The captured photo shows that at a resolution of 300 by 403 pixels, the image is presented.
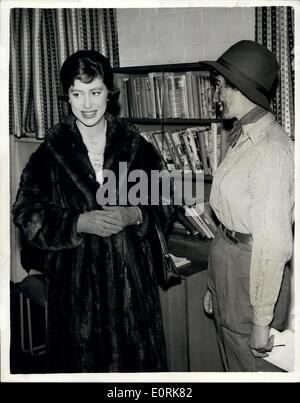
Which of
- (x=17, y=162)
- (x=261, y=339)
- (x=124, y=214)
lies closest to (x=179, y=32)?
(x=124, y=214)

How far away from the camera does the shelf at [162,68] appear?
2.45m

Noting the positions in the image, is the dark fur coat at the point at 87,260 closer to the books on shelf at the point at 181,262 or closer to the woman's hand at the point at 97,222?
the woman's hand at the point at 97,222

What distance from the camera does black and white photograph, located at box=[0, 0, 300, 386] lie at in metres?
1.76

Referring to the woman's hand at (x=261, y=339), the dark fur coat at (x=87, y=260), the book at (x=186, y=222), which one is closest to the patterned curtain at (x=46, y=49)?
the dark fur coat at (x=87, y=260)

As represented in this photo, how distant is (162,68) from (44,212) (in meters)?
1.06

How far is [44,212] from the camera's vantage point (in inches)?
81.0

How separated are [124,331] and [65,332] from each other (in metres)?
0.26

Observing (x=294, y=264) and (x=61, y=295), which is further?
(x=61, y=295)

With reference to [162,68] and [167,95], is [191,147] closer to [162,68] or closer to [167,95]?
[167,95]

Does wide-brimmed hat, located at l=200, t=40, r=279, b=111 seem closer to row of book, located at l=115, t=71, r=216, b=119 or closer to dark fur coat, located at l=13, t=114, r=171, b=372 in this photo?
dark fur coat, located at l=13, t=114, r=171, b=372

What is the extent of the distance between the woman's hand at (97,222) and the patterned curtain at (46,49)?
1.07m
